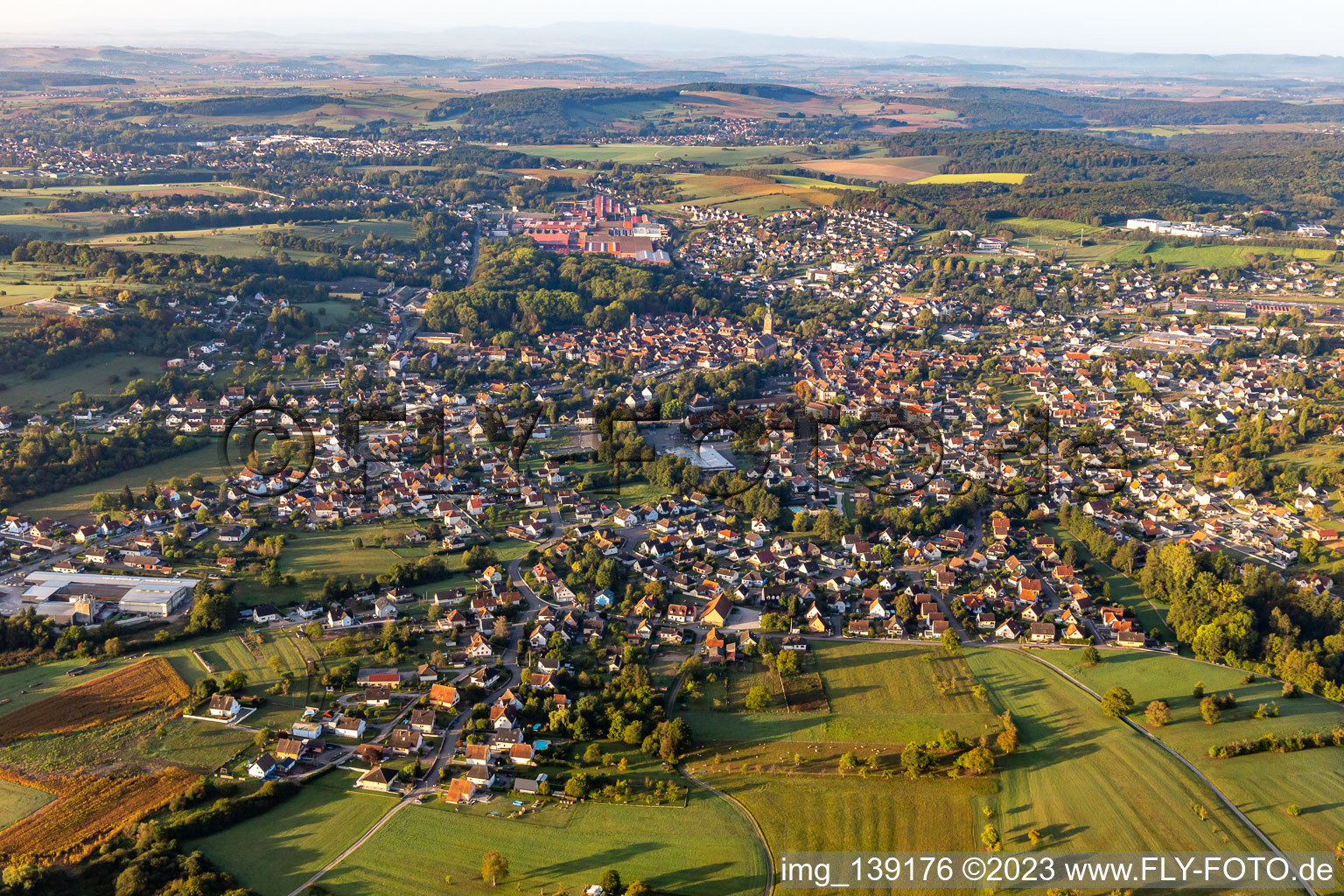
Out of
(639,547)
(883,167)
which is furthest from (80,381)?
(883,167)

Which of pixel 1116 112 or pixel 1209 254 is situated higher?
pixel 1116 112

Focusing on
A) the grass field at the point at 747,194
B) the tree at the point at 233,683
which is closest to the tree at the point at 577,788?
the tree at the point at 233,683

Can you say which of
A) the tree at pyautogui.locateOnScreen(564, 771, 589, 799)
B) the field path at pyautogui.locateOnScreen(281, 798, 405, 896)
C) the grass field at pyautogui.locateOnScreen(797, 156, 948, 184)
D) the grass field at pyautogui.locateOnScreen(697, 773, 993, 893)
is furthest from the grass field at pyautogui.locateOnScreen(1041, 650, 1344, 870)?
the grass field at pyautogui.locateOnScreen(797, 156, 948, 184)

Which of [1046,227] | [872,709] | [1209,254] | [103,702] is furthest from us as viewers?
[1046,227]

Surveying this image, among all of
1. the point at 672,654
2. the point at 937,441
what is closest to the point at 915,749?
the point at 672,654

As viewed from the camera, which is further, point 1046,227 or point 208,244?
point 1046,227

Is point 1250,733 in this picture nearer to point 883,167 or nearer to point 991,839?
point 991,839

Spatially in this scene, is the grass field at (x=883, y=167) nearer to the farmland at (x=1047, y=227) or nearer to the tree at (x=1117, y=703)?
the farmland at (x=1047, y=227)
